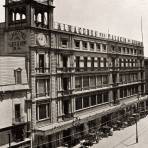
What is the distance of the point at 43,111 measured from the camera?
121 feet

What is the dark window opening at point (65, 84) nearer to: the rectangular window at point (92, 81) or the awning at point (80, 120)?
the awning at point (80, 120)

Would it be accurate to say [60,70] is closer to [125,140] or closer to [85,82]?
[85,82]

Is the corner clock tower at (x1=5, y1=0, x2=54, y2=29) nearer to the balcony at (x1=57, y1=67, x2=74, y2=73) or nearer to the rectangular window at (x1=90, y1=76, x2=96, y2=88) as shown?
the balcony at (x1=57, y1=67, x2=74, y2=73)

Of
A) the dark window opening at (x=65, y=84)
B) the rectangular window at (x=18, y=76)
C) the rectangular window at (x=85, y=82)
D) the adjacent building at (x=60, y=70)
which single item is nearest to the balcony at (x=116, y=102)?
the adjacent building at (x=60, y=70)

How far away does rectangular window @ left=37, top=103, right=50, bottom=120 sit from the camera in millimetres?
35888

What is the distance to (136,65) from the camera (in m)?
68.0

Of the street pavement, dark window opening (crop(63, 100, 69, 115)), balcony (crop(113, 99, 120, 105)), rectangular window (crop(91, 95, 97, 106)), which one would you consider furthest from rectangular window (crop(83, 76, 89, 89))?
balcony (crop(113, 99, 120, 105))

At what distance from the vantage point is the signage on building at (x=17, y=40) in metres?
34.8

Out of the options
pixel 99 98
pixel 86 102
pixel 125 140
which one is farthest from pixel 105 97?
pixel 125 140

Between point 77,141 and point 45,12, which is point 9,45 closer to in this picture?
point 45,12

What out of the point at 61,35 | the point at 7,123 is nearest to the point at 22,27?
the point at 61,35

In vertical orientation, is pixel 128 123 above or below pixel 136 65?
below

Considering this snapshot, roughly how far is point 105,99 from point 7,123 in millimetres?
24752

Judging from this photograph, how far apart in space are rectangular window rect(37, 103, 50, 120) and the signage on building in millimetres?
7890
